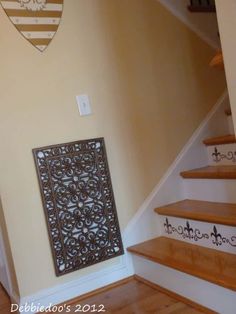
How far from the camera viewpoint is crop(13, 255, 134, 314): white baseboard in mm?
1935

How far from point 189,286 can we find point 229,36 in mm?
1183

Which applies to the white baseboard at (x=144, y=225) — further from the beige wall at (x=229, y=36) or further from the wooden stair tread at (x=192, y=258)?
the beige wall at (x=229, y=36)

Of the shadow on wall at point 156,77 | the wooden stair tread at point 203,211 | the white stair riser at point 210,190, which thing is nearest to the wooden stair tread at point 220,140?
the shadow on wall at point 156,77

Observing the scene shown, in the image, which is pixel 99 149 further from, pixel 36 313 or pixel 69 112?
pixel 36 313

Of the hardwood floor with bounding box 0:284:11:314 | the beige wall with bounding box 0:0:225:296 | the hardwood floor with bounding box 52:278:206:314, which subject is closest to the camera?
the hardwood floor with bounding box 52:278:206:314

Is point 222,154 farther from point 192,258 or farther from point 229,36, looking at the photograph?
point 229,36

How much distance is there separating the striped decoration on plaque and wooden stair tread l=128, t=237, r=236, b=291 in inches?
52.5

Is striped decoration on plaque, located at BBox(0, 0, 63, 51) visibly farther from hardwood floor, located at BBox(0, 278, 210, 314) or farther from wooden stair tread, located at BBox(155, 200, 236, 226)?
hardwood floor, located at BBox(0, 278, 210, 314)

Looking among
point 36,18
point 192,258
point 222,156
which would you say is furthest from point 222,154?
point 36,18

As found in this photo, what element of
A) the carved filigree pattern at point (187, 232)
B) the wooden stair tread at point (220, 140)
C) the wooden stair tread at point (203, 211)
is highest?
the wooden stair tread at point (220, 140)

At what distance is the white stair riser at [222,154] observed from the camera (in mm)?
2230

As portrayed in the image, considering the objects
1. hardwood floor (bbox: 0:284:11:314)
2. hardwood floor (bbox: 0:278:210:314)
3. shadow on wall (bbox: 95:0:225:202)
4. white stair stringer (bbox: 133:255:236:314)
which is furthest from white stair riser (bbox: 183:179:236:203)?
hardwood floor (bbox: 0:284:11:314)

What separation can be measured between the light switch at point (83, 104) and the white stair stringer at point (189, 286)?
937 millimetres

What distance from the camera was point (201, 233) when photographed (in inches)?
76.0
